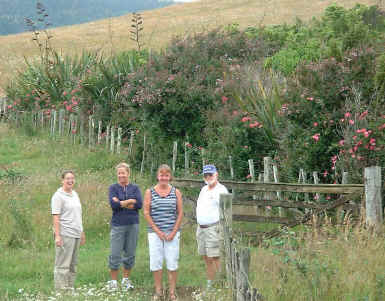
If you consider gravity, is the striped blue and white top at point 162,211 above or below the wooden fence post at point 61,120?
below

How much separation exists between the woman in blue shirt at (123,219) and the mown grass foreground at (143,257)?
38 cm

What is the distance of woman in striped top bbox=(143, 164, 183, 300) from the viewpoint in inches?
308

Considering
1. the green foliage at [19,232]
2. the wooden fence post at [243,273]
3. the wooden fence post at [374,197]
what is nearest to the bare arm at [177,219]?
the wooden fence post at [243,273]

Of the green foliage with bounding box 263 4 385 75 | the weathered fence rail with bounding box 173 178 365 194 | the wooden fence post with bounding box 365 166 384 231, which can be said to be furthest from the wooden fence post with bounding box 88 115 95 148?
the wooden fence post with bounding box 365 166 384 231

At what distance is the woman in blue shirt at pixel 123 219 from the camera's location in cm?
823

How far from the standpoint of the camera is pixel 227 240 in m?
6.94

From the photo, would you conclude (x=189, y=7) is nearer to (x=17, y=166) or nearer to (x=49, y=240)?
(x=17, y=166)

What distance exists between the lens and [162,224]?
784cm

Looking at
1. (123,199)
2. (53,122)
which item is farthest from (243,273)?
(53,122)

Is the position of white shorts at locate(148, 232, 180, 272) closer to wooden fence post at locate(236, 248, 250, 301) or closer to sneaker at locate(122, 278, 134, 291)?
sneaker at locate(122, 278, 134, 291)

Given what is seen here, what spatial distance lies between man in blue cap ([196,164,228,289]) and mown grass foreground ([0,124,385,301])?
21.1 inches

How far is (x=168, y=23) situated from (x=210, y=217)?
58.9 meters

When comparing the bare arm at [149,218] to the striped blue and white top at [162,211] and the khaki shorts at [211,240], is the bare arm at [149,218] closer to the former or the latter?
the striped blue and white top at [162,211]

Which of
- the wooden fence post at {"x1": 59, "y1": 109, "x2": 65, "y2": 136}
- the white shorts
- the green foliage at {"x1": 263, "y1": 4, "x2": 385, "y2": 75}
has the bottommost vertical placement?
the white shorts
